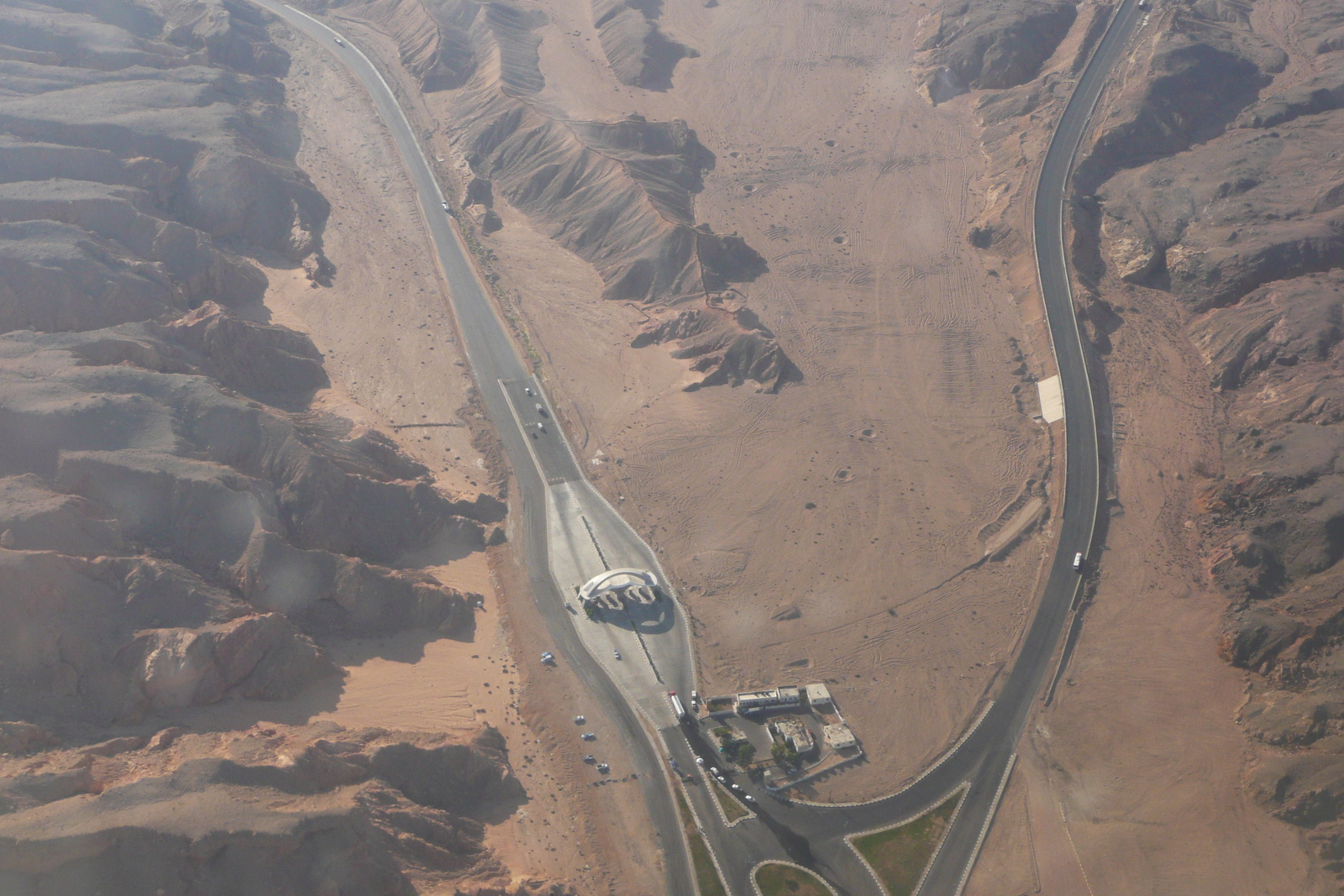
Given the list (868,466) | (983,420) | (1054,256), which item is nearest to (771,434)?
(868,466)

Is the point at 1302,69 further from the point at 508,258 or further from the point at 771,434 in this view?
the point at 508,258

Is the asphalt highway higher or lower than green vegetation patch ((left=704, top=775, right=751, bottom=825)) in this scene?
higher

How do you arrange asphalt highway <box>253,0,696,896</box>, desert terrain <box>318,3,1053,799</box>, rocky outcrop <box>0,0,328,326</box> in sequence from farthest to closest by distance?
rocky outcrop <box>0,0,328,326</box> → desert terrain <box>318,3,1053,799</box> → asphalt highway <box>253,0,696,896</box>

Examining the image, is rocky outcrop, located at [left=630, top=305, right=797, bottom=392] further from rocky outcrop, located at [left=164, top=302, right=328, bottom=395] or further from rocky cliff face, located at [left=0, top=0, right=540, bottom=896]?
rocky outcrop, located at [left=164, top=302, right=328, bottom=395]

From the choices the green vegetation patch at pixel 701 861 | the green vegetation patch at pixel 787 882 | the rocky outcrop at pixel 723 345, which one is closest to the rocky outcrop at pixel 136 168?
the rocky outcrop at pixel 723 345

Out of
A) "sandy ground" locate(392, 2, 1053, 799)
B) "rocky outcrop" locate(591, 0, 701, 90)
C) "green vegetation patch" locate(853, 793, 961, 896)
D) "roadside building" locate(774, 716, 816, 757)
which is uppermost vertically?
"rocky outcrop" locate(591, 0, 701, 90)

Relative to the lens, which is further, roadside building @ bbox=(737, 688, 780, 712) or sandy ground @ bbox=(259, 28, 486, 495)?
sandy ground @ bbox=(259, 28, 486, 495)

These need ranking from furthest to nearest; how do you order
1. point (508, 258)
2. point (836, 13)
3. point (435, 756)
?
point (836, 13)
point (508, 258)
point (435, 756)

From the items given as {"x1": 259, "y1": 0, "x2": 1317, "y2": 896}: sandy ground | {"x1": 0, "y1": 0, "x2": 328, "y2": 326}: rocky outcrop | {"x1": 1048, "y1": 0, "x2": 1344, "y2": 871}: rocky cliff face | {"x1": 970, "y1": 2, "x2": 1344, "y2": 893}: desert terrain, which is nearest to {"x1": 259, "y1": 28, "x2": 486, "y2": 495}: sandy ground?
{"x1": 259, "y1": 0, "x2": 1317, "y2": 896}: sandy ground
